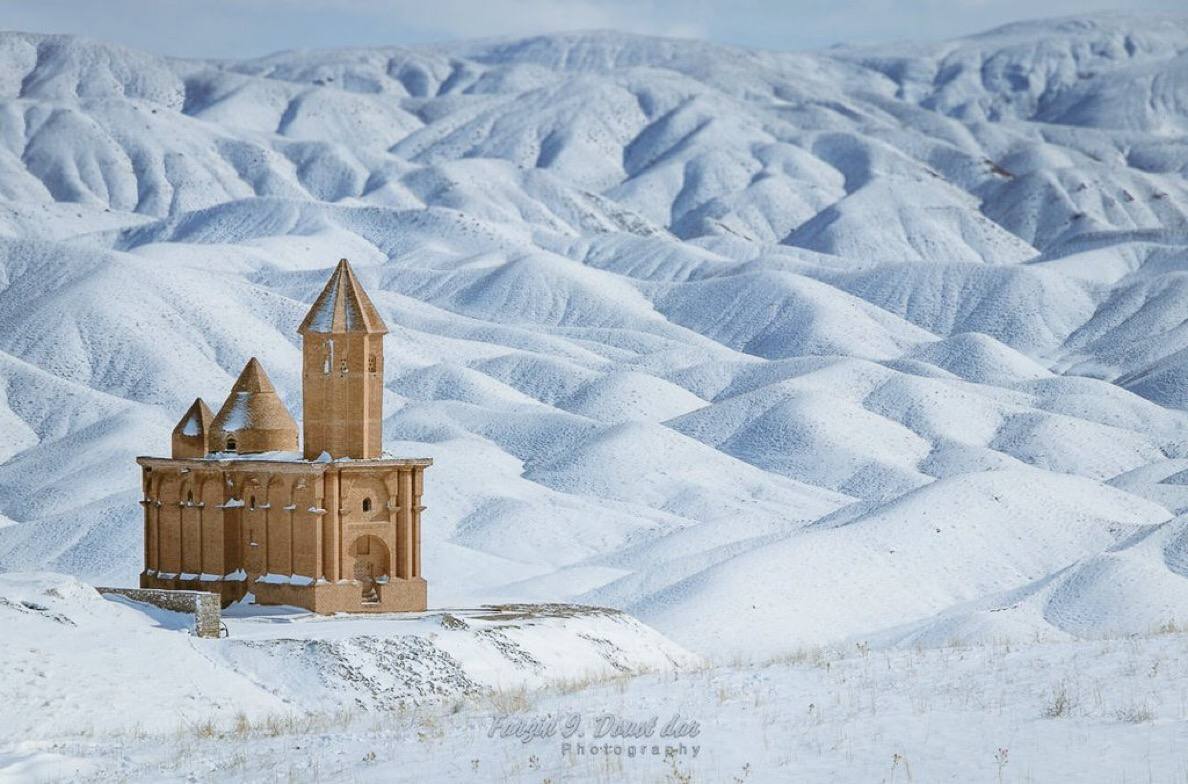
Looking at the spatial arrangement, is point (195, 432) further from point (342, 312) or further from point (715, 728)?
point (715, 728)

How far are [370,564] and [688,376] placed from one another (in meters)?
62.0

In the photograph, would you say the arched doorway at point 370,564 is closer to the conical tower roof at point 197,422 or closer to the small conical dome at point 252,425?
the small conical dome at point 252,425

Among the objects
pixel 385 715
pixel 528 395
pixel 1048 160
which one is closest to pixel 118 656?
pixel 385 715

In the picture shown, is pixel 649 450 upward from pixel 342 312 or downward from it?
upward

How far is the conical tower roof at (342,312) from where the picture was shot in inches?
1345

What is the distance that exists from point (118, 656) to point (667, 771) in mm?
14372

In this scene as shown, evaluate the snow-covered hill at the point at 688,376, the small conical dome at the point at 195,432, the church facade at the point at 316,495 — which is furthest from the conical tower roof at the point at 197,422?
the snow-covered hill at the point at 688,376

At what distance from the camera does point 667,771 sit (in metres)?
14.5

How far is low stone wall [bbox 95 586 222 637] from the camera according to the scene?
2939 centimetres

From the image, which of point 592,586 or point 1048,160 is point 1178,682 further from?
point 1048,160

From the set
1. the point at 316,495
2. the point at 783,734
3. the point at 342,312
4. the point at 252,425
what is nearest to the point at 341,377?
the point at 342,312

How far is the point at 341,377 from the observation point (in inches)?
1346

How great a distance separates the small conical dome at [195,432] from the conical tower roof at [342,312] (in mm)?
2961

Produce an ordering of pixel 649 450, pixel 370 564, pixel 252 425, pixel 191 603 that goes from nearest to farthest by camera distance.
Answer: pixel 191 603
pixel 370 564
pixel 252 425
pixel 649 450
